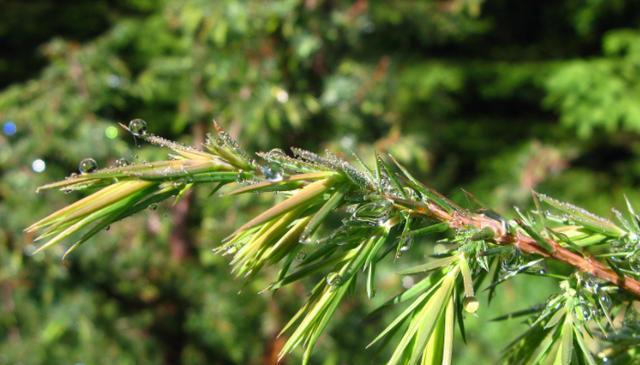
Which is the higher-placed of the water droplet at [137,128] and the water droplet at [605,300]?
the water droplet at [137,128]

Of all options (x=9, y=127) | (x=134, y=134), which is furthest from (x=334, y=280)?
(x=9, y=127)

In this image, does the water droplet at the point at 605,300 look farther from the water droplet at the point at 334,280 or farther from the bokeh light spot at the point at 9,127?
the bokeh light spot at the point at 9,127

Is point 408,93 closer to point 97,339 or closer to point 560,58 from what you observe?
point 560,58

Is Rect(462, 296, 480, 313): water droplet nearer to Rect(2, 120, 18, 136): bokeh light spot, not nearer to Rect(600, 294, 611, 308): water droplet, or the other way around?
Rect(600, 294, 611, 308): water droplet

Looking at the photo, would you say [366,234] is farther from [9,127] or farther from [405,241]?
[9,127]

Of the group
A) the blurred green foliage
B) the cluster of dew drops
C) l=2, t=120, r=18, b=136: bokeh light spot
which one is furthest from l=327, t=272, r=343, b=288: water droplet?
l=2, t=120, r=18, b=136: bokeh light spot

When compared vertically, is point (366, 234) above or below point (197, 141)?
above

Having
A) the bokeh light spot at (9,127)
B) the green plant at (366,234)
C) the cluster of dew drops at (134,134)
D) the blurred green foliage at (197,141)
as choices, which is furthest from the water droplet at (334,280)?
the bokeh light spot at (9,127)

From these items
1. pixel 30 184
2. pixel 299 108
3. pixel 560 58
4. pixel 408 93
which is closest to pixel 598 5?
pixel 560 58
